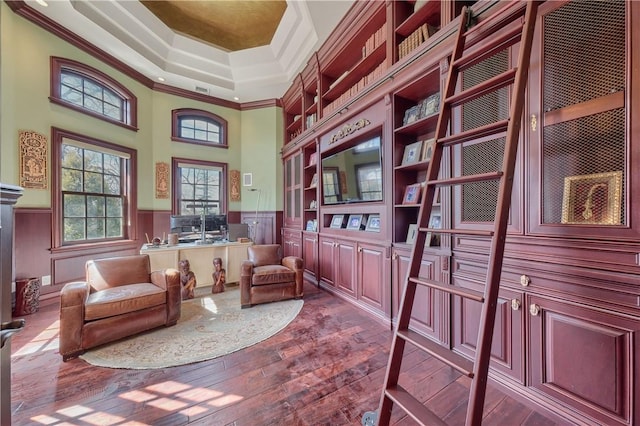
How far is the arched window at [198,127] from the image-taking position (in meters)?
5.20

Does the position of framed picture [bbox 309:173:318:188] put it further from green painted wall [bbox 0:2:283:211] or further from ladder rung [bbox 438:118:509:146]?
ladder rung [bbox 438:118:509:146]

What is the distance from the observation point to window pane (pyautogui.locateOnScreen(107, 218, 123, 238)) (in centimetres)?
429

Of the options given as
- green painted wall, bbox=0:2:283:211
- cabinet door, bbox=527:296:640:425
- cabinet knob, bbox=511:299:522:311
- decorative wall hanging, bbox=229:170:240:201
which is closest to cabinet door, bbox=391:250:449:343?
cabinet knob, bbox=511:299:522:311

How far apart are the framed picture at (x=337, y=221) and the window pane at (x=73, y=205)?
3.87 m

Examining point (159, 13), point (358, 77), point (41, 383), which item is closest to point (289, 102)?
point (358, 77)

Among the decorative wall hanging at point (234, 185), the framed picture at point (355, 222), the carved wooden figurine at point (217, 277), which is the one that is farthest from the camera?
the decorative wall hanging at point (234, 185)

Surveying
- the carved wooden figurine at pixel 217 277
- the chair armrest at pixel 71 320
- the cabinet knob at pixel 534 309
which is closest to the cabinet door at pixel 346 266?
the carved wooden figurine at pixel 217 277

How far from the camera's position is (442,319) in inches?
82.6

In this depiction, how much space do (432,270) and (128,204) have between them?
505cm

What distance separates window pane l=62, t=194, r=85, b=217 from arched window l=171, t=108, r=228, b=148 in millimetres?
1933

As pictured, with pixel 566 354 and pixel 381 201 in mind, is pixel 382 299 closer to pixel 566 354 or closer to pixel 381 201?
pixel 381 201

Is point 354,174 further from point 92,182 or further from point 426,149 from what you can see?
point 92,182

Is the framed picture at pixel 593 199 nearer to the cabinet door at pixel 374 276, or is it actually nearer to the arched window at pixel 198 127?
the cabinet door at pixel 374 276

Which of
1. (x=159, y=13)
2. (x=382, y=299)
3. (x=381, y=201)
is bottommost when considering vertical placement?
(x=382, y=299)
